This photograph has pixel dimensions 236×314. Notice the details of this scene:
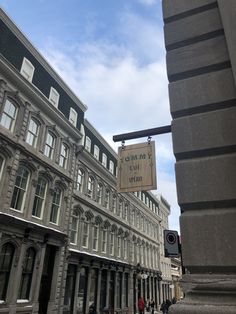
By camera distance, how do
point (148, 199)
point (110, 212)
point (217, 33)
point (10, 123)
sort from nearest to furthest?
point (217, 33), point (10, 123), point (110, 212), point (148, 199)

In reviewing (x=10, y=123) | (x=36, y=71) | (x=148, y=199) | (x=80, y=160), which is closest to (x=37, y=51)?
(x=36, y=71)

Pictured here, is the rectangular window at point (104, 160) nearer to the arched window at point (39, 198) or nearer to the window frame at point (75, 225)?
the window frame at point (75, 225)

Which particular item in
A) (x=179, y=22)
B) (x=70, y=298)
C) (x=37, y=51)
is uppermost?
(x=37, y=51)

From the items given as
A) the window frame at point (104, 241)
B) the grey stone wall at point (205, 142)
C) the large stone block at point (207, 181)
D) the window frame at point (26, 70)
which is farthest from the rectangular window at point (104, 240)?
the large stone block at point (207, 181)

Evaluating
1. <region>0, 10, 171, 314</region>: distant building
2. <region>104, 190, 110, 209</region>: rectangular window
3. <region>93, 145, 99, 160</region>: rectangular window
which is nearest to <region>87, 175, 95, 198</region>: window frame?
<region>0, 10, 171, 314</region>: distant building

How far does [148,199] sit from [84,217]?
85.5 feet

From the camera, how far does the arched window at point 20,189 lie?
1733cm

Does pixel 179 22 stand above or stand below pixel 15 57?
below

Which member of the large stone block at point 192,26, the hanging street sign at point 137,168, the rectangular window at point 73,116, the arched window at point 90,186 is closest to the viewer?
the large stone block at point 192,26

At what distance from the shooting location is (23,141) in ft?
60.2

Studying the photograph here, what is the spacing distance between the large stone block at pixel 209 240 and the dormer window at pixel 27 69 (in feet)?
61.0

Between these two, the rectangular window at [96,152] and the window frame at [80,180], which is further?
the rectangular window at [96,152]

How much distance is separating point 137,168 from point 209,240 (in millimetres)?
3364

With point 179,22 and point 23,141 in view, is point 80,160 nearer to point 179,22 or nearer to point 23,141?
point 23,141
